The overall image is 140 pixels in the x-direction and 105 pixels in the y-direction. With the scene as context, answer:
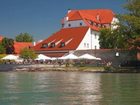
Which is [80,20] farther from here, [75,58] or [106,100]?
[106,100]

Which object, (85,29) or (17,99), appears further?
(85,29)

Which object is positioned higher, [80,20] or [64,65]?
[80,20]

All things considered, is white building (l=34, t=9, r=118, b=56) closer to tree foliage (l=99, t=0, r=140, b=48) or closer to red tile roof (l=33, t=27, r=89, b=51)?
red tile roof (l=33, t=27, r=89, b=51)

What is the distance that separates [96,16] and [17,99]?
99907 mm

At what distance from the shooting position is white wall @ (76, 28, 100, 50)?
101463mm

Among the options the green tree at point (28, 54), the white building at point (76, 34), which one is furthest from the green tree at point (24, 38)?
the green tree at point (28, 54)

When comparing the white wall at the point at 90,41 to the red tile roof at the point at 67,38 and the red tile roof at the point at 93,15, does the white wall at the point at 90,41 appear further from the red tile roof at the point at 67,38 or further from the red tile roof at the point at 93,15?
the red tile roof at the point at 93,15

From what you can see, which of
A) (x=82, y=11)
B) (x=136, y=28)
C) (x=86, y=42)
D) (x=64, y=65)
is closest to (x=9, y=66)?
(x=64, y=65)

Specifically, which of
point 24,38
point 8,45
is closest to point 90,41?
point 8,45

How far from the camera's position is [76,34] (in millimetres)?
104250

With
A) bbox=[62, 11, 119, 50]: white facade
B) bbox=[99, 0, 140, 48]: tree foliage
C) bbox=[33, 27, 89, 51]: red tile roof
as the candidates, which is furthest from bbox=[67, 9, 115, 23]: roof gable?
bbox=[99, 0, 140, 48]: tree foliage

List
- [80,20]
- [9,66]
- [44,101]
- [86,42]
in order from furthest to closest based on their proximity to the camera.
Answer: [80,20]
[86,42]
[9,66]
[44,101]

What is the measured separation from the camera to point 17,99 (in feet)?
90.8

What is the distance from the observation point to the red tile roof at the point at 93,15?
4629 inches
